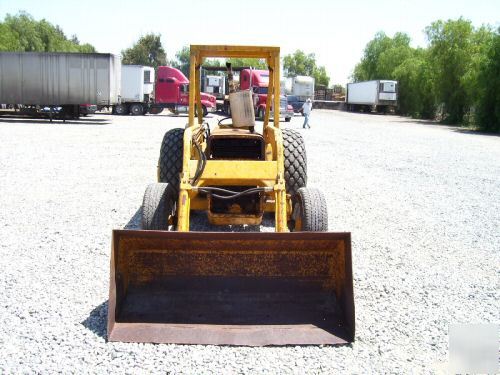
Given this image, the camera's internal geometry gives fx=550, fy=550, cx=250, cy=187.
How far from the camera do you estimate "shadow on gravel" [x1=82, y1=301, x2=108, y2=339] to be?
13.1 feet

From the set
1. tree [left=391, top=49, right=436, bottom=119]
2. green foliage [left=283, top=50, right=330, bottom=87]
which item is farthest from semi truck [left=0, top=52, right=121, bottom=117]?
green foliage [left=283, top=50, right=330, bottom=87]

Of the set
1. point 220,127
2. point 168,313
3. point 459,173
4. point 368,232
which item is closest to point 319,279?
point 168,313

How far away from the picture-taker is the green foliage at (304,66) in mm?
104500

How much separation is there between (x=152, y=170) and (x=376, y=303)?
7647mm

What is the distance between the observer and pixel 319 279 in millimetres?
4344

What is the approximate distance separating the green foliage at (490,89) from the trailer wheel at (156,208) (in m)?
29.9

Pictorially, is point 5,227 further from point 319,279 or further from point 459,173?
point 459,173

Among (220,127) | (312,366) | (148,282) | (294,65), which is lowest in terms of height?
(312,366)

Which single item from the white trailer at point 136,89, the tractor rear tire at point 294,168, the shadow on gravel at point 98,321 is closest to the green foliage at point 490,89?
the white trailer at point 136,89

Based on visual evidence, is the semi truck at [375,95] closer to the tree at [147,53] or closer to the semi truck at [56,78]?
the tree at [147,53]

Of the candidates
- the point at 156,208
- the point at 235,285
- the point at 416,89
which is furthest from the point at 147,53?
the point at 235,285

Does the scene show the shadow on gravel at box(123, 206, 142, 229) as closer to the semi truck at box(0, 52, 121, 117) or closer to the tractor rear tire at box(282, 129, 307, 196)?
the tractor rear tire at box(282, 129, 307, 196)

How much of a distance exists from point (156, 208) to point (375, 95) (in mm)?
48688

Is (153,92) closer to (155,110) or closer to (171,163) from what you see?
(155,110)
